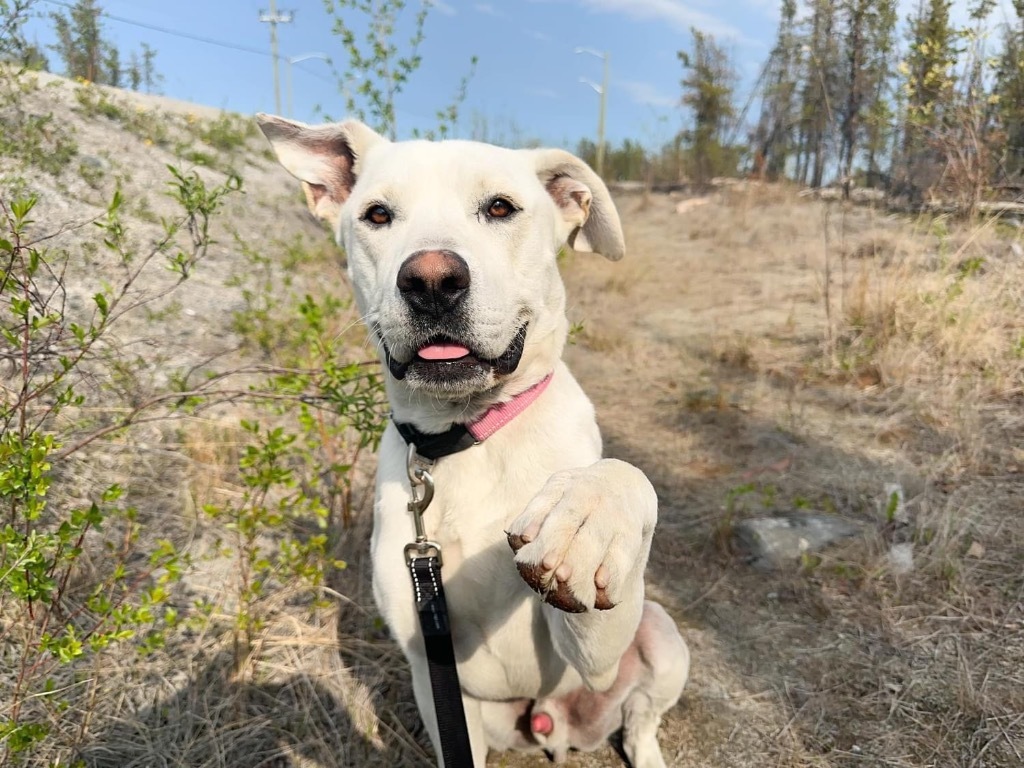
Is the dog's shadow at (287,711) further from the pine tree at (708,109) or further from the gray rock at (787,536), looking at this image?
the pine tree at (708,109)

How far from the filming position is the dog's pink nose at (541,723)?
196 cm

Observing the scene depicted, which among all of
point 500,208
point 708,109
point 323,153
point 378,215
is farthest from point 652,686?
point 708,109

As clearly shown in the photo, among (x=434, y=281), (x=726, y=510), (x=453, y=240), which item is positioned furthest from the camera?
(x=726, y=510)

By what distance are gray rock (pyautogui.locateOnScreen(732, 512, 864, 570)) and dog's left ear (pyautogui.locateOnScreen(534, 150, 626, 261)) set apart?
1758mm

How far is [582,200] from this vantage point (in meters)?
2.13

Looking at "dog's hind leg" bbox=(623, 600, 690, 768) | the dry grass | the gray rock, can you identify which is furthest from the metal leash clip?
the gray rock

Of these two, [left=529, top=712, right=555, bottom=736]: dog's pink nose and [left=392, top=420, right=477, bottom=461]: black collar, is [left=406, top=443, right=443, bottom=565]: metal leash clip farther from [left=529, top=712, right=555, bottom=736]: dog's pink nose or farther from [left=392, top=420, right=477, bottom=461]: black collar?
[left=529, top=712, right=555, bottom=736]: dog's pink nose

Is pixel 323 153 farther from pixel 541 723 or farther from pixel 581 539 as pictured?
pixel 541 723

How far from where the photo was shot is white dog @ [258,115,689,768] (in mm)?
1511

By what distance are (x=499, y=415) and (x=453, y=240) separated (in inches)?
20.0

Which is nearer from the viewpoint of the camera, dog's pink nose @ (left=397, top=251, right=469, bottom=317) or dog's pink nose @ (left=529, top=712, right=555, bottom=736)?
dog's pink nose @ (left=397, top=251, right=469, bottom=317)

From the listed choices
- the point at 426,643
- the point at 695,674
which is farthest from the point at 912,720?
the point at 426,643

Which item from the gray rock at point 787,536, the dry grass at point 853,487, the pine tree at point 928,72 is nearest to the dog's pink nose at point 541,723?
the dry grass at point 853,487

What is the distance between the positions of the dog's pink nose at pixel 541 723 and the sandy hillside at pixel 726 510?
0.33 meters
